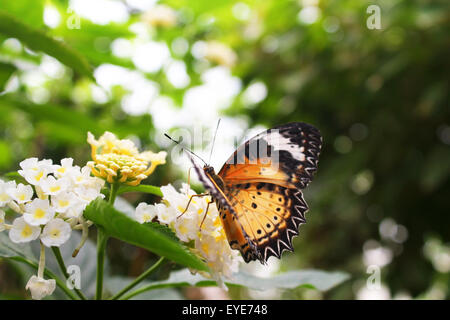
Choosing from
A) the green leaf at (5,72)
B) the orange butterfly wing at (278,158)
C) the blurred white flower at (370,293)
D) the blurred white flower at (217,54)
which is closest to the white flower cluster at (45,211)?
the orange butterfly wing at (278,158)

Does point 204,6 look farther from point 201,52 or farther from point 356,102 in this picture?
point 356,102

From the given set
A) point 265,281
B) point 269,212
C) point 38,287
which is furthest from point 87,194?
point 265,281

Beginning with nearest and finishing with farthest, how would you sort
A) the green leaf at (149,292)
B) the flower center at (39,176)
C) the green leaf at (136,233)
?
the green leaf at (136,233), the flower center at (39,176), the green leaf at (149,292)

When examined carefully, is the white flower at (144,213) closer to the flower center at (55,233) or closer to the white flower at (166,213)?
the white flower at (166,213)

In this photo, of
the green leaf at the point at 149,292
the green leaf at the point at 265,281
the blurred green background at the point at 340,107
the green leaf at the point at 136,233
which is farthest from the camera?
the blurred green background at the point at 340,107

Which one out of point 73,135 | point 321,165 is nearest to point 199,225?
point 73,135

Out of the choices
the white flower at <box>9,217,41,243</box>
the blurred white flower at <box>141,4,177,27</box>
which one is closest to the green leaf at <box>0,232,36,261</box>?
the white flower at <box>9,217,41,243</box>

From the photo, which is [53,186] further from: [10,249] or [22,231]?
[10,249]

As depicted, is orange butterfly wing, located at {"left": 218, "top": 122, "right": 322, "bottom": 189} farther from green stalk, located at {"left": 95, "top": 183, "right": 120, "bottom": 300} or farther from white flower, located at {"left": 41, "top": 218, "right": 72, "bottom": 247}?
white flower, located at {"left": 41, "top": 218, "right": 72, "bottom": 247}
